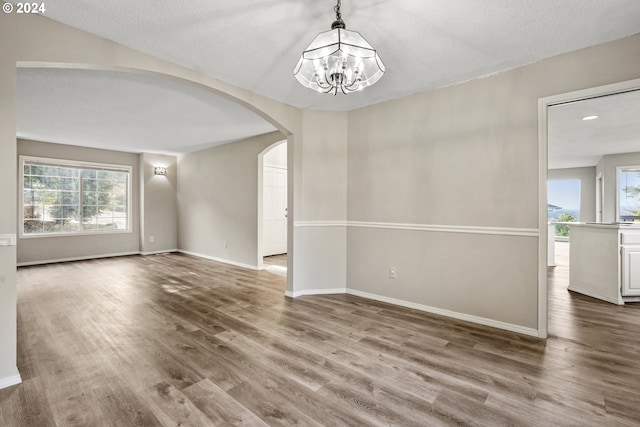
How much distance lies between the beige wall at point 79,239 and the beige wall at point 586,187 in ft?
36.9

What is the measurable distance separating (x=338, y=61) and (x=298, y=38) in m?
0.66

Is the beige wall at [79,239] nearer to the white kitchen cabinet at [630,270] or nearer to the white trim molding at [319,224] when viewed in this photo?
the white trim molding at [319,224]

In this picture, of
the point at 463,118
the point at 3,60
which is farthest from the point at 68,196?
the point at 463,118

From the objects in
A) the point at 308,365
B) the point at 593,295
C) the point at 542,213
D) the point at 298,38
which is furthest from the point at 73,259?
the point at 593,295

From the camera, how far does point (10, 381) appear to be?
1.90 meters

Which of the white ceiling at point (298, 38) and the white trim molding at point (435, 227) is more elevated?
the white ceiling at point (298, 38)

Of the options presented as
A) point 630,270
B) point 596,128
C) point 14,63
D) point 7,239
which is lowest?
point 630,270

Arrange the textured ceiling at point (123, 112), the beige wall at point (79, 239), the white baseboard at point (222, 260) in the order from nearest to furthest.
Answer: the textured ceiling at point (123, 112) < the white baseboard at point (222, 260) < the beige wall at point (79, 239)

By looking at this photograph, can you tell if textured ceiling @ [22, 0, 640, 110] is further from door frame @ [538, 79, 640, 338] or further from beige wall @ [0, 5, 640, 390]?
door frame @ [538, 79, 640, 338]

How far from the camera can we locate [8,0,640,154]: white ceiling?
1965 mm

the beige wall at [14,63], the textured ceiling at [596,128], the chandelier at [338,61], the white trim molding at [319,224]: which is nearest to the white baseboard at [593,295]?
the textured ceiling at [596,128]

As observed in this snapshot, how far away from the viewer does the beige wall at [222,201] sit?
5.66 meters

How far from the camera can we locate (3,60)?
1860 millimetres

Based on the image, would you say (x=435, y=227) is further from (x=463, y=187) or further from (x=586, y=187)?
(x=586, y=187)
